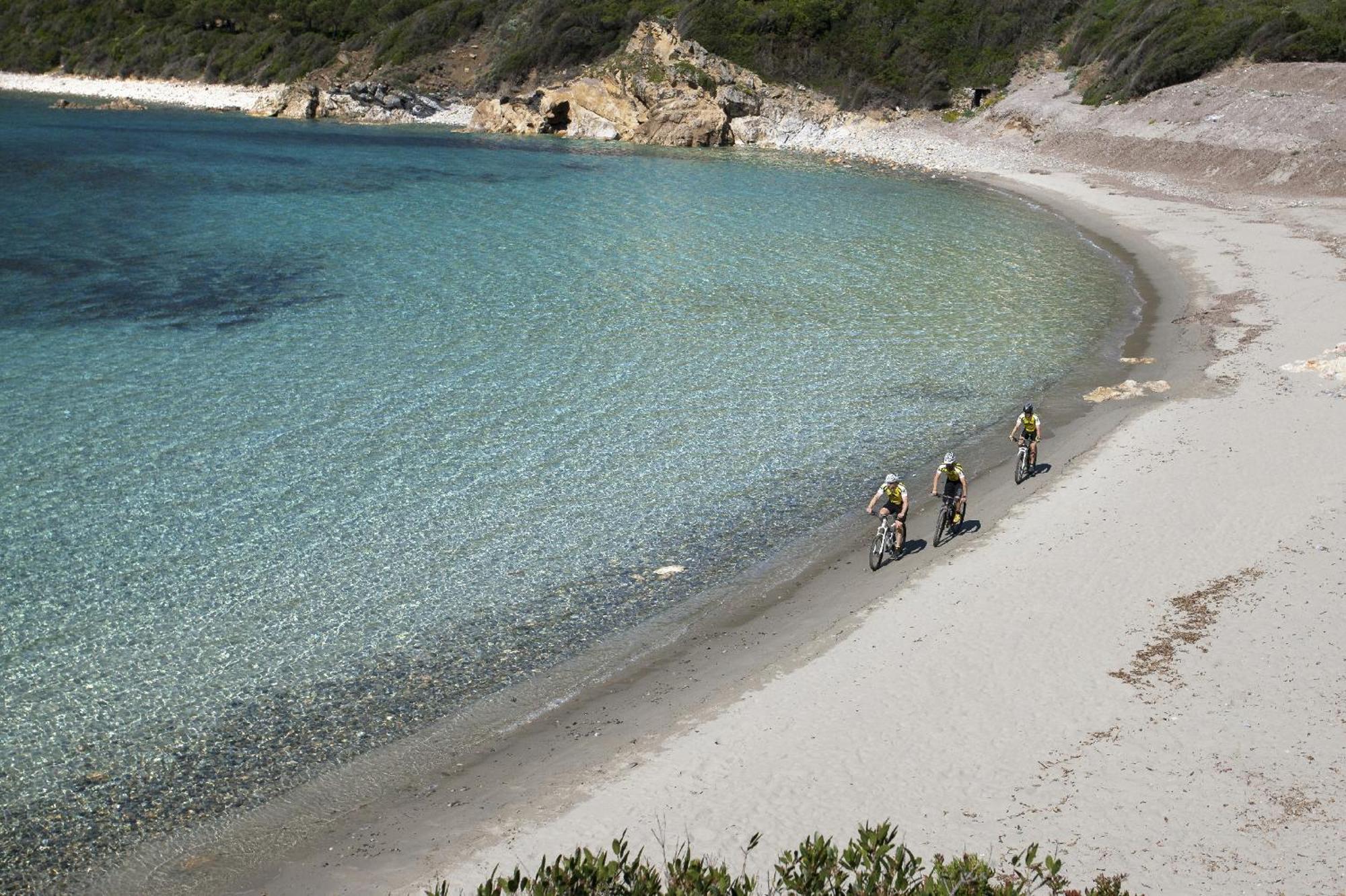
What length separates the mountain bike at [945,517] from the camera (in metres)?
18.9

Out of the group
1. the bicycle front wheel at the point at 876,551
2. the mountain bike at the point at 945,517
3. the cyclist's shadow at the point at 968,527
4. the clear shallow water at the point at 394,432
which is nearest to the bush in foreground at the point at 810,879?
the clear shallow water at the point at 394,432

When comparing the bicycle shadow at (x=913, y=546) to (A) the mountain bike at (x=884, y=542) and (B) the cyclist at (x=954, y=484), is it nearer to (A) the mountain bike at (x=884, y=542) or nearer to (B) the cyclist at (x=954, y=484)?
(A) the mountain bike at (x=884, y=542)

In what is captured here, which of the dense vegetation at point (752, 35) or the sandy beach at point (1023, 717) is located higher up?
the dense vegetation at point (752, 35)

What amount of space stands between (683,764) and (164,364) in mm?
19946

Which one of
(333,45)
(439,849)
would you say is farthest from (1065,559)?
(333,45)

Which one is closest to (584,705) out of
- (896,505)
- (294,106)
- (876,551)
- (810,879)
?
(876,551)

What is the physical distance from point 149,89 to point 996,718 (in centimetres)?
14511

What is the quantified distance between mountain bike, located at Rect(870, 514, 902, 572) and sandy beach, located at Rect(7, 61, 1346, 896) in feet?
1.05

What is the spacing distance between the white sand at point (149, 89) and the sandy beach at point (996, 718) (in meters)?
117

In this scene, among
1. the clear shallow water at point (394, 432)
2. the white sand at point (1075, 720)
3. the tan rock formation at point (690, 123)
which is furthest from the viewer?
the tan rock formation at point (690, 123)

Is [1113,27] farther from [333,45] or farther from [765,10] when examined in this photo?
[333,45]

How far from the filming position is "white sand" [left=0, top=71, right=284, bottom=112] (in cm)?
12125

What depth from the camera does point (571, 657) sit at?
614 inches

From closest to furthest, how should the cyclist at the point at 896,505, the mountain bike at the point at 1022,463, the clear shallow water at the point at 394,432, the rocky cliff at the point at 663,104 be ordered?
the clear shallow water at the point at 394,432
the cyclist at the point at 896,505
the mountain bike at the point at 1022,463
the rocky cliff at the point at 663,104
